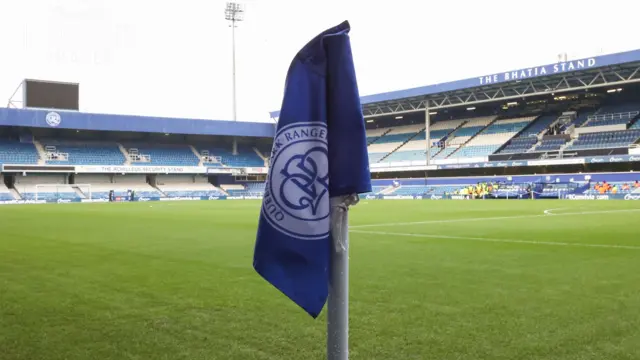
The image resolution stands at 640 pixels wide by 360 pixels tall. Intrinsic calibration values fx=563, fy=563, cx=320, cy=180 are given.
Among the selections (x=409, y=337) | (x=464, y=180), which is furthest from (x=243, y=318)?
(x=464, y=180)

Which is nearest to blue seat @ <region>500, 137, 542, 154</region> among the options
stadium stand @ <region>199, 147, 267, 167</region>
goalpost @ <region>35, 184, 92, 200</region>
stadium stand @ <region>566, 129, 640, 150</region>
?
stadium stand @ <region>566, 129, 640, 150</region>

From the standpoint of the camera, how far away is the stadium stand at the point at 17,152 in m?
46.7

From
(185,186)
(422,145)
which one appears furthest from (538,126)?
(185,186)

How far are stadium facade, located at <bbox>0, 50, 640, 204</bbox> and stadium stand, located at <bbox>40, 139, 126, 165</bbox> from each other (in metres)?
0.09

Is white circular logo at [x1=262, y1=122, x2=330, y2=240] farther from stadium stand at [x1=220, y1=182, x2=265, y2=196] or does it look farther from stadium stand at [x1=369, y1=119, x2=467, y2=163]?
stadium stand at [x1=220, y1=182, x2=265, y2=196]

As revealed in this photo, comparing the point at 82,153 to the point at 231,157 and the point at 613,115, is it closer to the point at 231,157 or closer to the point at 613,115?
the point at 231,157

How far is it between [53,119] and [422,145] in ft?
108

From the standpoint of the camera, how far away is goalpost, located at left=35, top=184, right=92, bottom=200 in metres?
47.1

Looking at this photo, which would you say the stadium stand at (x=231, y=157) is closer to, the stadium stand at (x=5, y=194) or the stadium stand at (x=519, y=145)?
the stadium stand at (x=5, y=194)

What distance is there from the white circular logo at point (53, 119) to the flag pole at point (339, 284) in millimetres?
51103

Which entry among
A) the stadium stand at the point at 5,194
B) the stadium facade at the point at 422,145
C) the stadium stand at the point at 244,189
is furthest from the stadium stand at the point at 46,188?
the stadium stand at the point at 244,189

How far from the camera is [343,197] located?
6.64 ft

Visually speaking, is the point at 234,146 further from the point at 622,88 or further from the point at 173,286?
the point at 173,286

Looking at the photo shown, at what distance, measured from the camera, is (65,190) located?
48938mm
